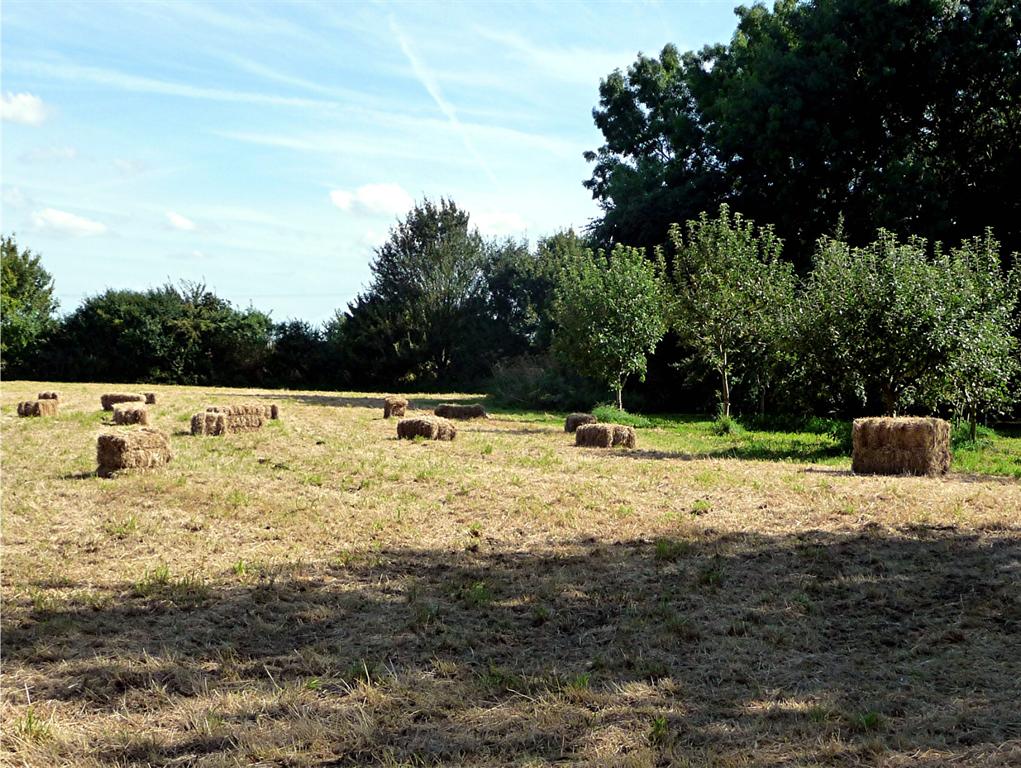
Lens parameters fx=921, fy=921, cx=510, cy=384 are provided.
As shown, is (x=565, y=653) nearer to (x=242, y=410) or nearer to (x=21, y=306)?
(x=242, y=410)

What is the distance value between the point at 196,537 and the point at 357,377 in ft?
112

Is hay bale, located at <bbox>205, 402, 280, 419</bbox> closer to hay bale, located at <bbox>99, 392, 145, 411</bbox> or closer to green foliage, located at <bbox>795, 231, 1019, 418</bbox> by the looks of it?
hay bale, located at <bbox>99, 392, 145, 411</bbox>

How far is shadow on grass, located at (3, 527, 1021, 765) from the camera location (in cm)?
441

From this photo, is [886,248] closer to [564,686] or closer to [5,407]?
[564,686]

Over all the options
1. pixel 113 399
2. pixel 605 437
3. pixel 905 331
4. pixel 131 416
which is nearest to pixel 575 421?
pixel 605 437

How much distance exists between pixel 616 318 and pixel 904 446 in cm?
1175

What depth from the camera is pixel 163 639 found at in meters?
5.81

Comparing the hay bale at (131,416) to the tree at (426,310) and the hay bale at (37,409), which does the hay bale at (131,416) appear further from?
the tree at (426,310)

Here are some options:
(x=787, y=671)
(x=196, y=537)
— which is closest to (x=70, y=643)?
(x=196, y=537)

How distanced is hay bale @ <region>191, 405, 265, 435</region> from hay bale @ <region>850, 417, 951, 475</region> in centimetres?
1035

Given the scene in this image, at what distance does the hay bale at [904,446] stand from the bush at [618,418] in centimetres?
995

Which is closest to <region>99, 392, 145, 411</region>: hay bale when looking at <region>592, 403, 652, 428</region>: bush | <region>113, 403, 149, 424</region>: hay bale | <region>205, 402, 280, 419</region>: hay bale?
A: <region>113, 403, 149, 424</region>: hay bale

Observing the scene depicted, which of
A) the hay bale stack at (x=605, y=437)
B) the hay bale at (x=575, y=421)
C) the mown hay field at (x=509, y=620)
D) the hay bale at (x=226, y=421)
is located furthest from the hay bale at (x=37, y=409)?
the hay bale stack at (x=605, y=437)

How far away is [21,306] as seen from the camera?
4800 centimetres
